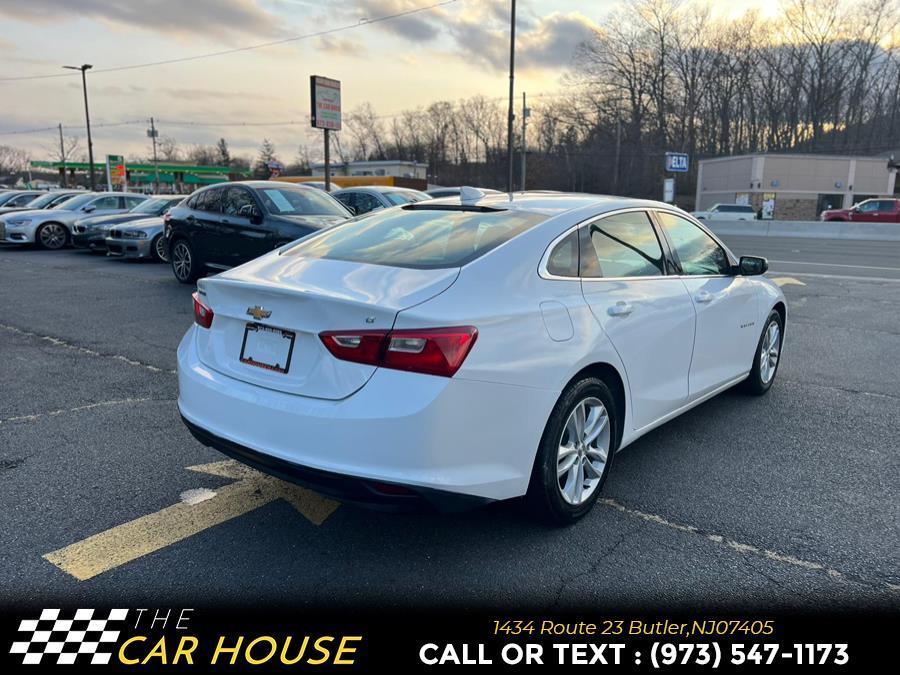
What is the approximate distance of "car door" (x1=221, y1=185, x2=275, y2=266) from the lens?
380 inches

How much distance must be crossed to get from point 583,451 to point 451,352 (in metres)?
1.09

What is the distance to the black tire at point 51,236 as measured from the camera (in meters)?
17.5

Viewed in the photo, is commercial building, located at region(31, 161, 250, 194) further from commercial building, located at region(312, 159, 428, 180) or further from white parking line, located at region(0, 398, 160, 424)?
white parking line, located at region(0, 398, 160, 424)

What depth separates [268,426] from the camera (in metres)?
2.72

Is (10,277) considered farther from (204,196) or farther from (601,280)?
(601,280)

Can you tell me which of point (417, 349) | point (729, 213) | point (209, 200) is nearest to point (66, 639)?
point (417, 349)

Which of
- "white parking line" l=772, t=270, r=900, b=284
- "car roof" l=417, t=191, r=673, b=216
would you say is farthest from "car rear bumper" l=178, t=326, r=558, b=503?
"white parking line" l=772, t=270, r=900, b=284

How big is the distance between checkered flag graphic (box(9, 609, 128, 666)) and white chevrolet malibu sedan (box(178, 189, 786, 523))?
31.7 inches

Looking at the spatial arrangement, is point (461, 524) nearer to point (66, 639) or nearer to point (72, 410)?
point (66, 639)

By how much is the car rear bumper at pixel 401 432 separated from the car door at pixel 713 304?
177cm

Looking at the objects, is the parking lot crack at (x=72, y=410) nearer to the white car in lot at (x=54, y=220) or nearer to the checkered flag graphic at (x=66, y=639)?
the checkered flag graphic at (x=66, y=639)

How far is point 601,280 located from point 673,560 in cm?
137

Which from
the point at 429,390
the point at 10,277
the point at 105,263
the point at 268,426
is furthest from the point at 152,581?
the point at 105,263

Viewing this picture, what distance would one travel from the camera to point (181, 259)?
11102mm
